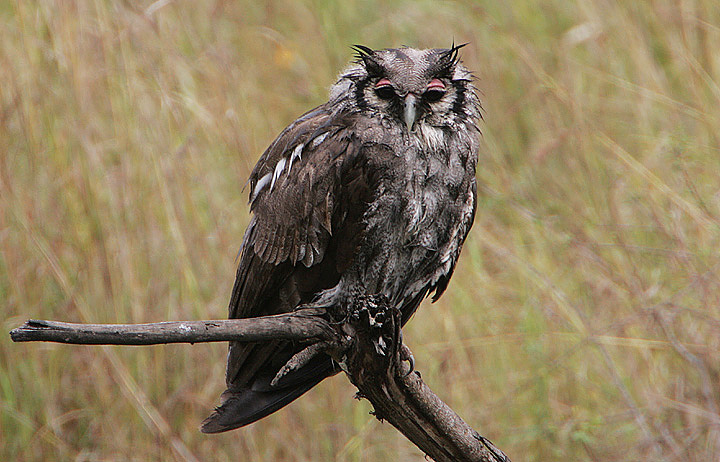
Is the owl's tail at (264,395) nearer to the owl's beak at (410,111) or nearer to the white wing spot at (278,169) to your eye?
the white wing spot at (278,169)

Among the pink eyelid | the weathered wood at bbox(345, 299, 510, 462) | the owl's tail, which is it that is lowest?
the weathered wood at bbox(345, 299, 510, 462)

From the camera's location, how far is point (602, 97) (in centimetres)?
497

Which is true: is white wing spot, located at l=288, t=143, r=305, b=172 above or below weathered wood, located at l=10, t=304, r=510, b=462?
above

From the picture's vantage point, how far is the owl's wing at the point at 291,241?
7.81ft

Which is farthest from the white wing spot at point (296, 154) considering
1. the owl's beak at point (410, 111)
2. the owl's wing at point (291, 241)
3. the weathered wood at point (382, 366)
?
the weathered wood at point (382, 366)

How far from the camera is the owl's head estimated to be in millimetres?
2309

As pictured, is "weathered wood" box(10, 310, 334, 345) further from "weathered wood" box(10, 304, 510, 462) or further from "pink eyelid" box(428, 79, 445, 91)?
"pink eyelid" box(428, 79, 445, 91)

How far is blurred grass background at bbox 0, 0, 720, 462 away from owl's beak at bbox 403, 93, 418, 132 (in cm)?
133

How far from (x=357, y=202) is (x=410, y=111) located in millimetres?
303

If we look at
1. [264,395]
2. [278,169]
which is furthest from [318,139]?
[264,395]

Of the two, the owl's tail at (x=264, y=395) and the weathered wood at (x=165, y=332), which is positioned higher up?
the owl's tail at (x=264, y=395)

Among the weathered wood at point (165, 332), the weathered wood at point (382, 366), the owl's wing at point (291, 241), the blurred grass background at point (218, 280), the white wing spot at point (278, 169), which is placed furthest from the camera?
the blurred grass background at point (218, 280)

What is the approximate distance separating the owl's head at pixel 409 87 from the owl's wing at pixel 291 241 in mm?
112

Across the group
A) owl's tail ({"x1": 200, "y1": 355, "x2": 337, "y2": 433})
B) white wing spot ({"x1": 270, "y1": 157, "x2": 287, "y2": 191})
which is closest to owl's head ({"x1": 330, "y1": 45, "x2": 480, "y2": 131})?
white wing spot ({"x1": 270, "y1": 157, "x2": 287, "y2": 191})
